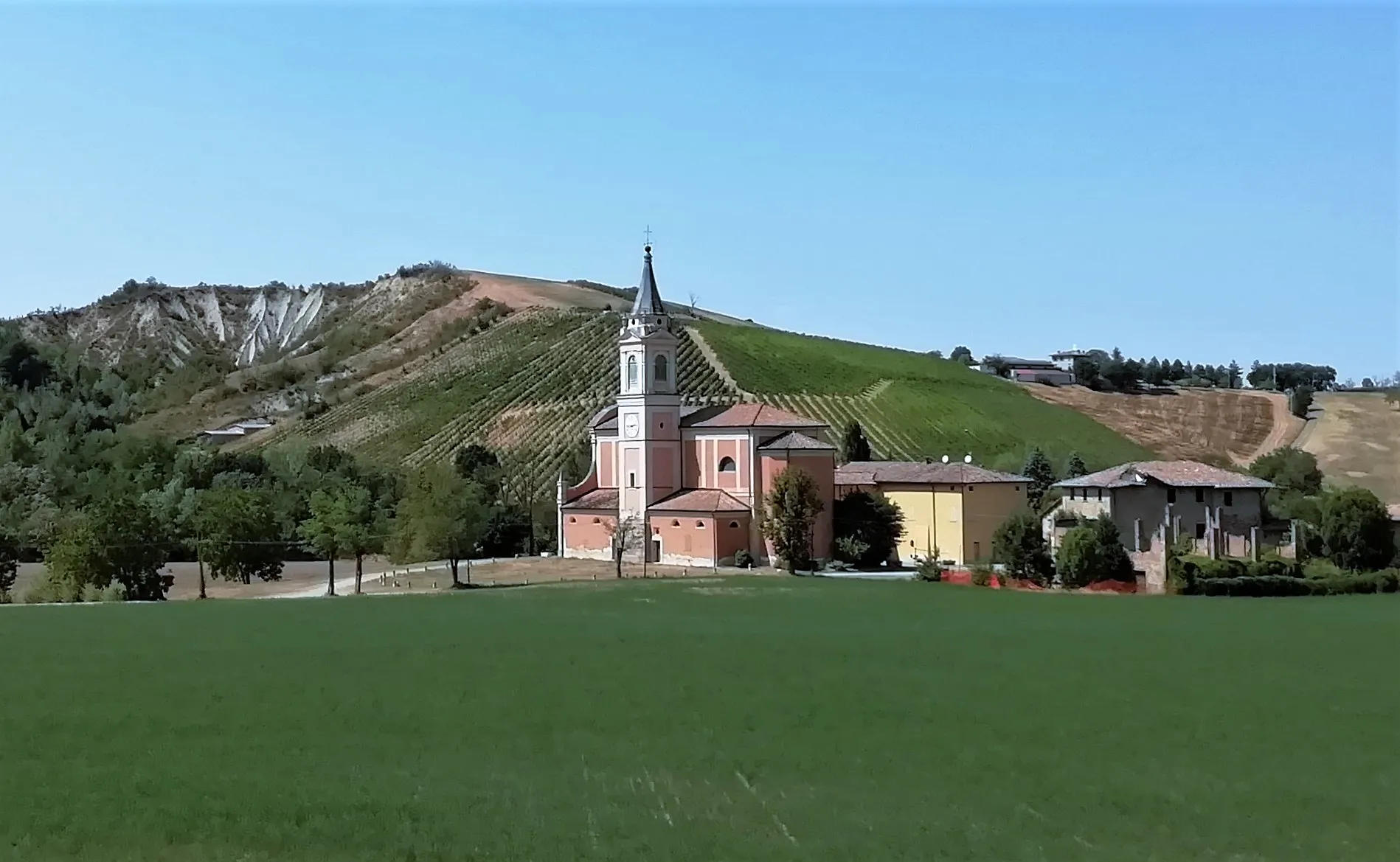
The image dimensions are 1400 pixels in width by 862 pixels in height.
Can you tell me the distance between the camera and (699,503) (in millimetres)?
68000

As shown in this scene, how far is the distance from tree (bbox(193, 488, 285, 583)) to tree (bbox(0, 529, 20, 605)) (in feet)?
23.9

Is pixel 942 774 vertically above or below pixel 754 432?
below

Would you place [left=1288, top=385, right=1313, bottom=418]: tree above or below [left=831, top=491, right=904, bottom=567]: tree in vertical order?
above

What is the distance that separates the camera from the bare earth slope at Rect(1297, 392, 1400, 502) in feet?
314

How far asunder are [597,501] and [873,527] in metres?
14.7

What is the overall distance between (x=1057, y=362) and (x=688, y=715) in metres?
181

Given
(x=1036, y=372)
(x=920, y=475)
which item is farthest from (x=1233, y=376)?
(x=920, y=475)

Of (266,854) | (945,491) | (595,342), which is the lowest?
(266,854)

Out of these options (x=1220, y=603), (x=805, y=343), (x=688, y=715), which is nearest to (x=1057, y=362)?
(x=805, y=343)

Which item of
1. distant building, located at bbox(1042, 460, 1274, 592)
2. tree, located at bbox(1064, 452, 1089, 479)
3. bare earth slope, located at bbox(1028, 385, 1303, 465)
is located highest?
bare earth slope, located at bbox(1028, 385, 1303, 465)

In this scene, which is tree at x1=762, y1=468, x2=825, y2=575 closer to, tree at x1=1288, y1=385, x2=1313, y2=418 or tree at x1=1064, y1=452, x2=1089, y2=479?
tree at x1=1064, y1=452, x2=1089, y2=479

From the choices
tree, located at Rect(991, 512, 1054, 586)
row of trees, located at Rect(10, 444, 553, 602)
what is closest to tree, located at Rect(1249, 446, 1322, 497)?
tree, located at Rect(991, 512, 1054, 586)

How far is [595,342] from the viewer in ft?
427

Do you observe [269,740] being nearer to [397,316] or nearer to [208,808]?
[208,808]
